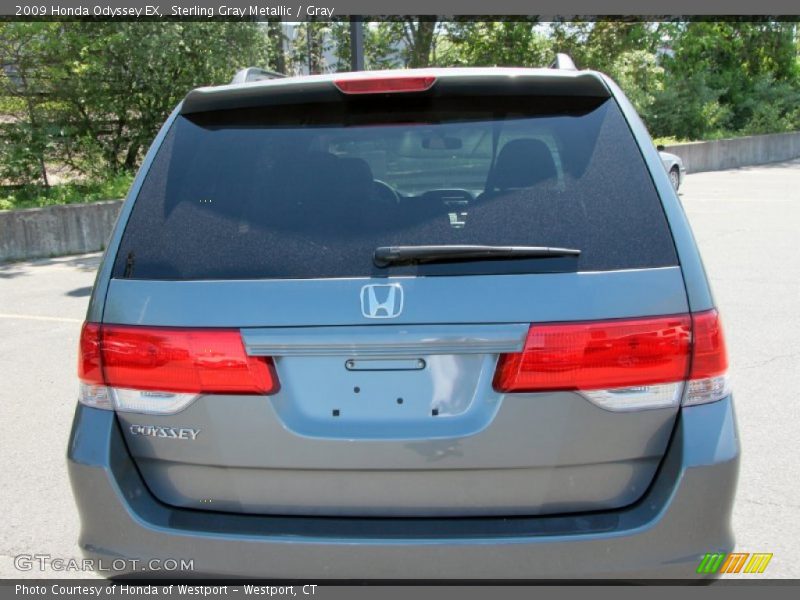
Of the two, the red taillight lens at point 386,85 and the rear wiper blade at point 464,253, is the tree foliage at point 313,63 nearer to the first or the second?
the red taillight lens at point 386,85

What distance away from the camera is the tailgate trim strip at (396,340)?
2285mm

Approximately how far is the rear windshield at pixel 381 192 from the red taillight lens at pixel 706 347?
20cm

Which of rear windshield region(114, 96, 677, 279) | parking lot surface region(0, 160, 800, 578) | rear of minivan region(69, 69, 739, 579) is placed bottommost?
parking lot surface region(0, 160, 800, 578)

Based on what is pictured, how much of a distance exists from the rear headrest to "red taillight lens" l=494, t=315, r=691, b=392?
1.56 feet

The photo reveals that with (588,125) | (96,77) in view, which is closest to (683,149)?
(96,77)

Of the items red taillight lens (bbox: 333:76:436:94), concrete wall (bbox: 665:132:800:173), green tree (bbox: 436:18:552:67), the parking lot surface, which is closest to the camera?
red taillight lens (bbox: 333:76:436:94)

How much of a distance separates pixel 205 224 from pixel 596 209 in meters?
A: 1.09

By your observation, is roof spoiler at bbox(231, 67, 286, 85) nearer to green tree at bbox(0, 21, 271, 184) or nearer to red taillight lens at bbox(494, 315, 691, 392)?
red taillight lens at bbox(494, 315, 691, 392)

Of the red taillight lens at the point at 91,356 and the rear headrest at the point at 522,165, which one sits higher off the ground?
the rear headrest at the point at 522,165

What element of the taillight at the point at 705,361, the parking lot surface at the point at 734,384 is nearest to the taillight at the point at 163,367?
the taillight at the point at 705,361

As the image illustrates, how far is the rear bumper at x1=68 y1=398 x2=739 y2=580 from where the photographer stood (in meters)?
2.29

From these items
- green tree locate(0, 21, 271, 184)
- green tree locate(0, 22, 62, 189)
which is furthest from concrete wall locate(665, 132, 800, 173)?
green tree locate(0, 22, 62, 189)

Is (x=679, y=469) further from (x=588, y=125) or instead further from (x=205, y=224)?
(x=205, y=224)

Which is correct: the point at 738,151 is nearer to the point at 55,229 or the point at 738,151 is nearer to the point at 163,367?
the point at 55,229
